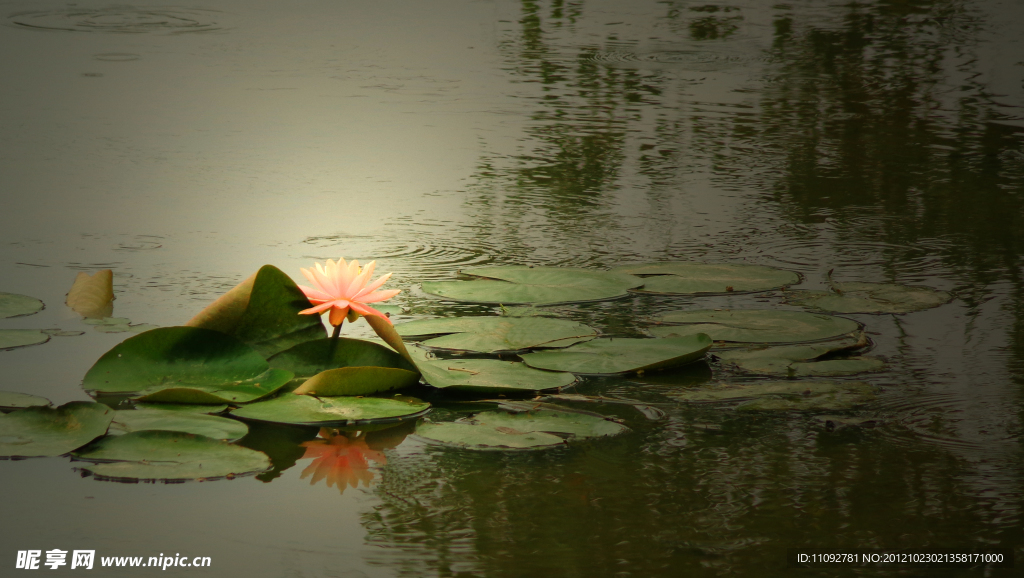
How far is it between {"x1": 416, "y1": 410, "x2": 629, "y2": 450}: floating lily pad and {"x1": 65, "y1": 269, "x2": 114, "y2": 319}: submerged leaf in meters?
0.82

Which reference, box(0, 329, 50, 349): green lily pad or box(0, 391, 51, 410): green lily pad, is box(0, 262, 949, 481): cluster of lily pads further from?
box(0, 329, 50, 349): green lily pad

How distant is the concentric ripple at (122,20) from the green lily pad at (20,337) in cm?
395

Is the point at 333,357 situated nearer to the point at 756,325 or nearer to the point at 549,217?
the point at 756,325

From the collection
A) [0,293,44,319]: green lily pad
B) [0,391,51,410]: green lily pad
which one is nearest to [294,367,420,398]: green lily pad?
[0,391,51,410]: green lily pad

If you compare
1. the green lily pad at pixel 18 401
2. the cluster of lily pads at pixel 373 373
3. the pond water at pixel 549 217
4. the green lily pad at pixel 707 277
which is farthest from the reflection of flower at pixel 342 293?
the green lily pad at pixel 707 277

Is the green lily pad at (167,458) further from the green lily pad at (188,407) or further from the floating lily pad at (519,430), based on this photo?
the floating lily pad at (519,430)

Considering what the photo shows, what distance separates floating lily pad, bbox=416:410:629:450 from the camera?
1.44 m

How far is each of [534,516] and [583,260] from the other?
1253 millimetres

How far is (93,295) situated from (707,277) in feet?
4.37

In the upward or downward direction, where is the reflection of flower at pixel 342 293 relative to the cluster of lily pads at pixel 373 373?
upward

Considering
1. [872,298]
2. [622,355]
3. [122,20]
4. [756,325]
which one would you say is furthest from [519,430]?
[122,20]

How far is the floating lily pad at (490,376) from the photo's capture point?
1.63 m

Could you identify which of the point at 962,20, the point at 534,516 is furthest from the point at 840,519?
the point at 962,20

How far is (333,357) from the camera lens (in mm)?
1684
